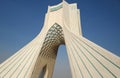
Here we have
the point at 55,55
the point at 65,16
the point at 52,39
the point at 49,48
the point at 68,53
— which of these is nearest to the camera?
the point at 68,53

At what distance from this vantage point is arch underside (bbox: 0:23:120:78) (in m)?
10.0

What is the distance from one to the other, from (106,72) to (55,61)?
13262 mm

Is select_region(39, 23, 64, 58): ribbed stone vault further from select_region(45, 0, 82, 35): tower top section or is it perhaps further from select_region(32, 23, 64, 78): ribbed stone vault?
select_region(45, 0, 82, 35): tower top section

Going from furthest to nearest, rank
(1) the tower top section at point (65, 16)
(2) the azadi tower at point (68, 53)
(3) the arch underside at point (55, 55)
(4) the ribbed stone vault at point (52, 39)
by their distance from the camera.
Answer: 1. (4) the ribbed stone vault at point (52, 39)
2. (1) the tower top section at point (65, 16)
3. (2) the azadi tower at point (68, 53)
4. (3) the arch underside at point (55, 55)

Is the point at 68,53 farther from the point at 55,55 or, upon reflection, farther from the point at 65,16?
the point at 55,55

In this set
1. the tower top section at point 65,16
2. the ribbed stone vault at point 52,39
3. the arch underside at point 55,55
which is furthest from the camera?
the ribbed stone vault at point 52,39

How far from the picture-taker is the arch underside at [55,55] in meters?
10.0

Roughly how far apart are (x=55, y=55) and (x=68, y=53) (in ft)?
27.1

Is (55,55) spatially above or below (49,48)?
below

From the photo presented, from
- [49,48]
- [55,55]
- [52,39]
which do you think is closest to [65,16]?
[52,39]

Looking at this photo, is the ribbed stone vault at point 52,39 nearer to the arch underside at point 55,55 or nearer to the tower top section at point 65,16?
the arch underside at point 55,55

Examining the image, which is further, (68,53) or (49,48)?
(49,48)

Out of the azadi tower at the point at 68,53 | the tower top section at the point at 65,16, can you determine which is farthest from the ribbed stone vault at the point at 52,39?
the tower top section at the point at 65,16

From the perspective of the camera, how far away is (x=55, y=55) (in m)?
22.1
